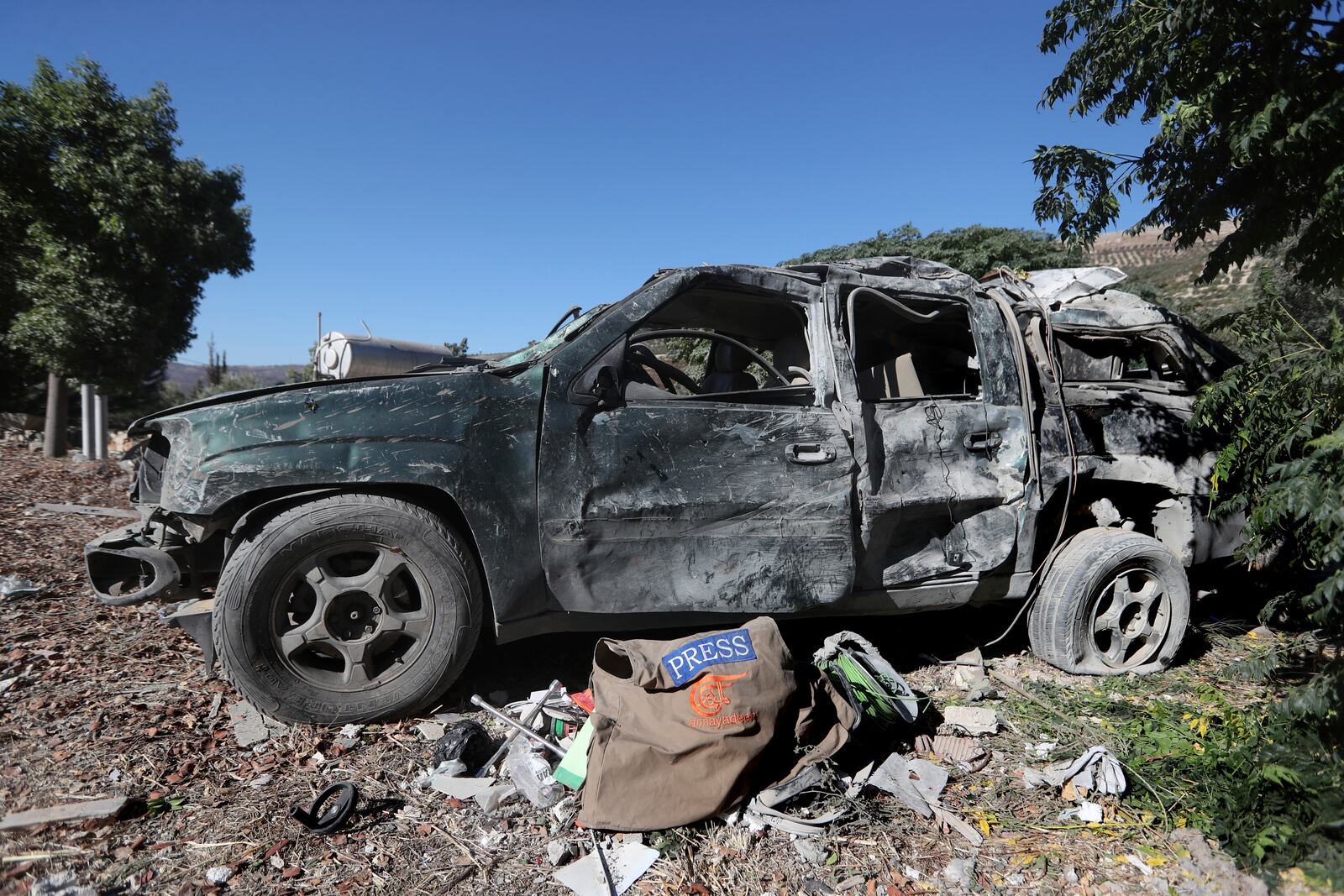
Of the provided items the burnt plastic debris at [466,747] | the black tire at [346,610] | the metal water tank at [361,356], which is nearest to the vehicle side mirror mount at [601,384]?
the black tire at [346,610]

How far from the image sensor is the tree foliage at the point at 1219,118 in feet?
12.7

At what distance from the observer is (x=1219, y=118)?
4285mm

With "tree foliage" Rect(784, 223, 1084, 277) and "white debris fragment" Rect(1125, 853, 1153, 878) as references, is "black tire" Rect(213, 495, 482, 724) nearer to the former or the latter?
"white debris fragment" Rect(1125, 853, 1153, 878)

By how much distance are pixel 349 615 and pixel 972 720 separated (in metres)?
2.68

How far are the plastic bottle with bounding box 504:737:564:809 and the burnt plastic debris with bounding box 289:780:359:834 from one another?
544 millimetres

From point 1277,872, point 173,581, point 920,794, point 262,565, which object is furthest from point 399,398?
point 1277,872

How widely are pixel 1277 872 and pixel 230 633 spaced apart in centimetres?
354

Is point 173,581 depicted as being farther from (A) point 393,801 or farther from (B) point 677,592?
(B) point 677,592

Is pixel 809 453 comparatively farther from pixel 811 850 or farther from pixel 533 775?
pixel 533 775

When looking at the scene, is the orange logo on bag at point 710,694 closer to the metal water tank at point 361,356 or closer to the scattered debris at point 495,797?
the scattered debris at point 495,797

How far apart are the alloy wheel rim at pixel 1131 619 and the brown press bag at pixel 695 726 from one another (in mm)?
1922

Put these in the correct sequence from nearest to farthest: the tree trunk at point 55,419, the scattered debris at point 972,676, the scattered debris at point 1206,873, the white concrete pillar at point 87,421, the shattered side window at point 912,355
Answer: the scattered debris at point 1206,873 → the scattered debris at point 972,676 → the shattered side window at point 912,355 → the tree trunk at point 55,419 → the white concrete pillar at point 87,421

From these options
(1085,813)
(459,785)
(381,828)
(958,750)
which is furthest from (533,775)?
(1085,813)

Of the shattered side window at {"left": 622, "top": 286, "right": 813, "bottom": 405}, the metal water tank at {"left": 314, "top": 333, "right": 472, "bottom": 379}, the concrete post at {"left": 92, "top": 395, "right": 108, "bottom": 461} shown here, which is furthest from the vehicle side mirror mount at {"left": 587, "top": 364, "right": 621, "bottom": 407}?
the concrete post at {"left": 92, "top": 395, "right": 108, "bottom": 461}
